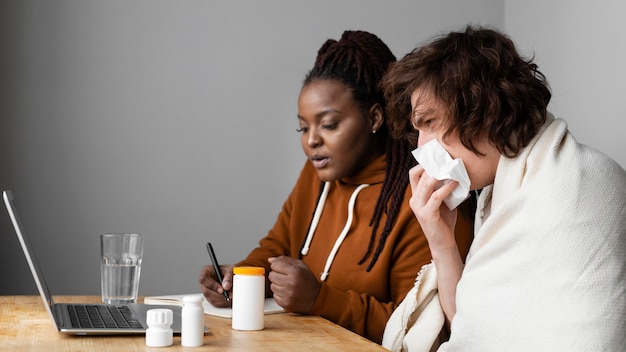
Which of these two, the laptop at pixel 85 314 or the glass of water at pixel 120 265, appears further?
the glass of water at pixel 120 265

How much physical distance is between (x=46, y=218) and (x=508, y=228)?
143cm

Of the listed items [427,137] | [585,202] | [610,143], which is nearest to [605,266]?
[585,202]

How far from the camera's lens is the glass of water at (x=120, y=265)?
4.87 ft

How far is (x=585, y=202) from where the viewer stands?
1173 millimetres

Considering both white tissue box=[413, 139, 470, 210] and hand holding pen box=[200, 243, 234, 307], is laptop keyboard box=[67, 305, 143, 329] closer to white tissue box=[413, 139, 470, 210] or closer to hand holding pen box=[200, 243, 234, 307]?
hand holding pen box=[200, 243, 234, 307]

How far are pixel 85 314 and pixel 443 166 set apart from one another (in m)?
0.66

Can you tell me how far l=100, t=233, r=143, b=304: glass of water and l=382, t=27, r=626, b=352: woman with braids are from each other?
0.50 meters

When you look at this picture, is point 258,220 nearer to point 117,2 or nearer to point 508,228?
point 117,2

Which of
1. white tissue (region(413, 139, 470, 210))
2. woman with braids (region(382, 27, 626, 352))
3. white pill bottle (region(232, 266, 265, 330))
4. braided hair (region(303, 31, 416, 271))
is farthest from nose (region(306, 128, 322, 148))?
white pill bottle (region(232, 266, 265, 330))

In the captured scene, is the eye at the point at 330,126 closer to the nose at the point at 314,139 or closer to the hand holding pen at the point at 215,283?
the nose at the point at 314,139

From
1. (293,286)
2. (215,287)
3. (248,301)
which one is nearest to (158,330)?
(248,301)

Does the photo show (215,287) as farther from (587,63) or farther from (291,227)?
(587,63)

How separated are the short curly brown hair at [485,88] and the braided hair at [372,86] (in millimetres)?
341

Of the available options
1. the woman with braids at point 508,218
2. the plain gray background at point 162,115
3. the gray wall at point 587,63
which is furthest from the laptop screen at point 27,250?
the gray wall at point 587,63
